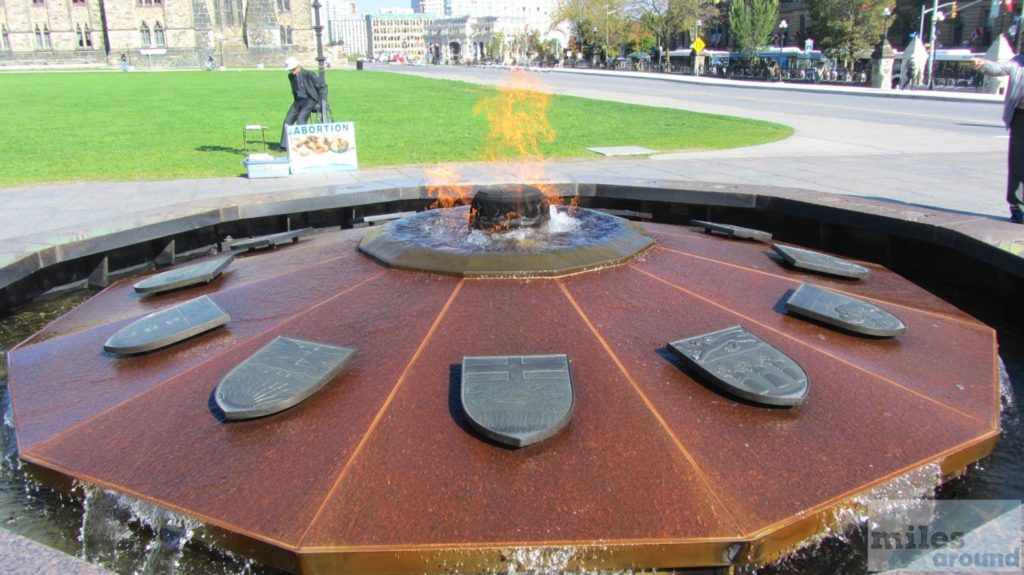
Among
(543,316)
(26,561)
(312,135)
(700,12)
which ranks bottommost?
(26,561)

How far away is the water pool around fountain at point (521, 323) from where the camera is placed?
2395 mm

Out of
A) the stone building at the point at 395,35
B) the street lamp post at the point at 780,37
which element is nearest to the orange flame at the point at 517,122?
the street lamp post at the point at 780,37

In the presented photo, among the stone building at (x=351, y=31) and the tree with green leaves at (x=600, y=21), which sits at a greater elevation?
the stone building at (x=351, y=31)

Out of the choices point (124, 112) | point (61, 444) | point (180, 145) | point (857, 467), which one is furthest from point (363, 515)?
point (124, 112)

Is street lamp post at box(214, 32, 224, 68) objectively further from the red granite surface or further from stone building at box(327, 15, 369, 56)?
stone building at box(327, 15, 369, 56)

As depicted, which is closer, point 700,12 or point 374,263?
point 374,263

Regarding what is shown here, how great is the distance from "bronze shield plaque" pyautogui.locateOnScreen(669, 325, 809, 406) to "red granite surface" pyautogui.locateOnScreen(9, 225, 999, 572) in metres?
0.07

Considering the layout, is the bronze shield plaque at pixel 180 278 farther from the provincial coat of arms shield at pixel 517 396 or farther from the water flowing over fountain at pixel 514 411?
the provincial coat of arms shield at pixel 517 396

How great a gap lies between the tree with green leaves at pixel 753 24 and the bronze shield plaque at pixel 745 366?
50968 millimetres

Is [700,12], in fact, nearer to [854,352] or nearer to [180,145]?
[180,145]

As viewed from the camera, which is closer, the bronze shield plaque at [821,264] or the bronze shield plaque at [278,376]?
the bronze shield plaque at [278,376]

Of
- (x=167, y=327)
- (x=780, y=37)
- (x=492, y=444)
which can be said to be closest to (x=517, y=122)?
(x=167, y=327)

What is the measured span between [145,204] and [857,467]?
7.75 metres

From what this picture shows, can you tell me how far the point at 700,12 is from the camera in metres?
53.8
